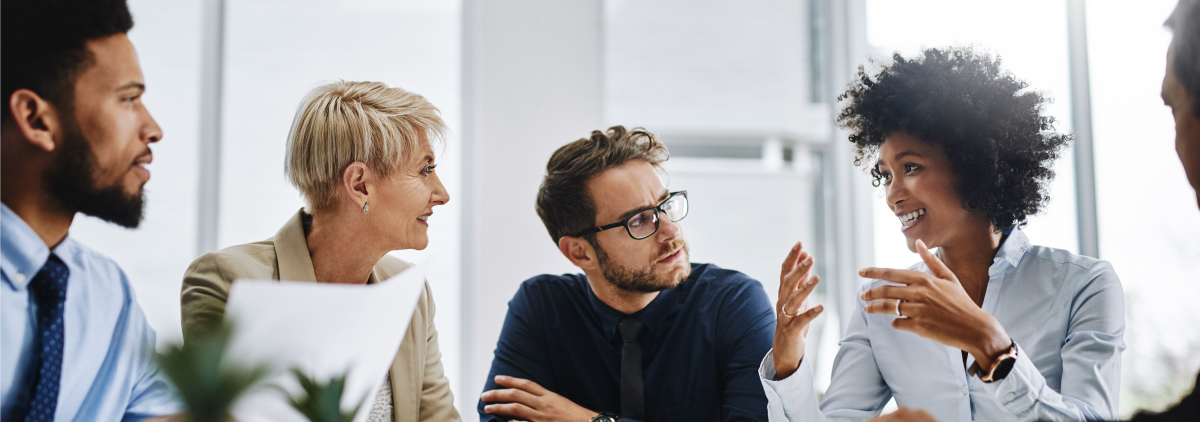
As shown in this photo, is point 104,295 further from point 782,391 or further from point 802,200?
point 802,200

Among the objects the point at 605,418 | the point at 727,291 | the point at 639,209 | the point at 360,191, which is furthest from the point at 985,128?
the point at 360,191

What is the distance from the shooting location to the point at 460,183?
2.51m

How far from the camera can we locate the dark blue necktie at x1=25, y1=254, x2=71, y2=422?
2.92ft

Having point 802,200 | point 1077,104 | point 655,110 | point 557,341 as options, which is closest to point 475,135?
point 655,110

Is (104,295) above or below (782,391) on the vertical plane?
above

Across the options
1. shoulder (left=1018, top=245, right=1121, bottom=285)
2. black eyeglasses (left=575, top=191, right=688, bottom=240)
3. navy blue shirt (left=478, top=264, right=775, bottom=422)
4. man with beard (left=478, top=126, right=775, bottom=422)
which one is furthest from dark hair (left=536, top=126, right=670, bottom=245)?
shoulder (left=1018, top=245, right=1121, bottom=285)

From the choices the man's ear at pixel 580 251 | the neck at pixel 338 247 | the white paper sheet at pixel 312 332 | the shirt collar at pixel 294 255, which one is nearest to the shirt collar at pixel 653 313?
the man's ear at pixel 580 251

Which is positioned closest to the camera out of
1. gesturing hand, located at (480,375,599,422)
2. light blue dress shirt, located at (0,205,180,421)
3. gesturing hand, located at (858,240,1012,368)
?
light blue dress shirt, located at (0,205,180,421)

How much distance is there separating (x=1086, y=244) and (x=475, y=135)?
7.33 feet

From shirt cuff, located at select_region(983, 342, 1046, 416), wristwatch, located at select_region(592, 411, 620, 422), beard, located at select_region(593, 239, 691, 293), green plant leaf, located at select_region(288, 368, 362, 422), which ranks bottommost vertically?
wristwatch, located at select_region(592, 411, 620, 422)

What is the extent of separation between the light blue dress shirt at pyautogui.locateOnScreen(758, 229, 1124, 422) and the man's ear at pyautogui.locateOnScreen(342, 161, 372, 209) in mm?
977

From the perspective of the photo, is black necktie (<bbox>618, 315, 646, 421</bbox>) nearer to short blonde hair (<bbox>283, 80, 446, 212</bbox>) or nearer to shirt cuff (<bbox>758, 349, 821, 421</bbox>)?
shirt cuff (<bbox>758, 349, 821, 421</bbox>)

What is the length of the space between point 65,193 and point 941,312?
135cm

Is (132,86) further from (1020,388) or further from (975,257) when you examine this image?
(975,257)
